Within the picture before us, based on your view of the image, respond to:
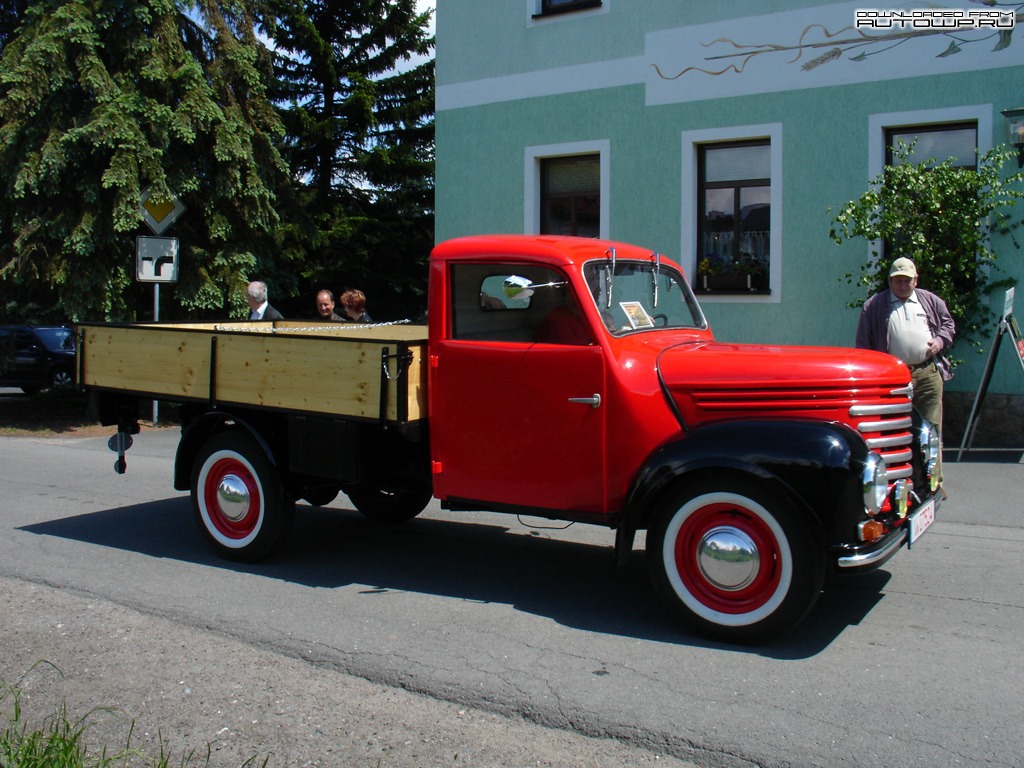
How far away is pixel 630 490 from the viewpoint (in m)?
4.86

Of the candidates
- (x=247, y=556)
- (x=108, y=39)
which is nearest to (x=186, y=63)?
(x=108, y=39)

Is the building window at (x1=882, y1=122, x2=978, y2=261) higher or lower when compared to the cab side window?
higher

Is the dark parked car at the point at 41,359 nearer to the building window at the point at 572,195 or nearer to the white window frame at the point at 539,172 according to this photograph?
the white window frame at the point at 539,172

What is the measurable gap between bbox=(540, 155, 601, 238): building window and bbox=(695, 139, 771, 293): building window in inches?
59.0

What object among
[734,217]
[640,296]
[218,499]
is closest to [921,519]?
[640,296]

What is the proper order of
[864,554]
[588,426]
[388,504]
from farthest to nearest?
[388,504] < [588,426] < [864,554]

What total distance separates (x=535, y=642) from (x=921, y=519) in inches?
78.1

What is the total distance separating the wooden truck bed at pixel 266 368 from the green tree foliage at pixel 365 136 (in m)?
12.5

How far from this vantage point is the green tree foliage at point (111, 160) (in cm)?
1307

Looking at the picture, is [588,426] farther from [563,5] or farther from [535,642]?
[563,5]

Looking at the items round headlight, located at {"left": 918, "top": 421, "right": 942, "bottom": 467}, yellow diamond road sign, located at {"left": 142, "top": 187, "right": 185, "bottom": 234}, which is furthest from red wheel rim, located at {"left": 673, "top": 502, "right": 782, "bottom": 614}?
yellow diamond road sign, located at {"left": 142, "top": 187, "right": 185, "bottom": 234}

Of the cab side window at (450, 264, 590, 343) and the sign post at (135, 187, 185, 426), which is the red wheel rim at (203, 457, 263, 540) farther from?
the sign post at (135, 187, 185, 426)

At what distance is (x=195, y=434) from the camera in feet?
21.4

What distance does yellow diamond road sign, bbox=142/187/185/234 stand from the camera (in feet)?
41.6
